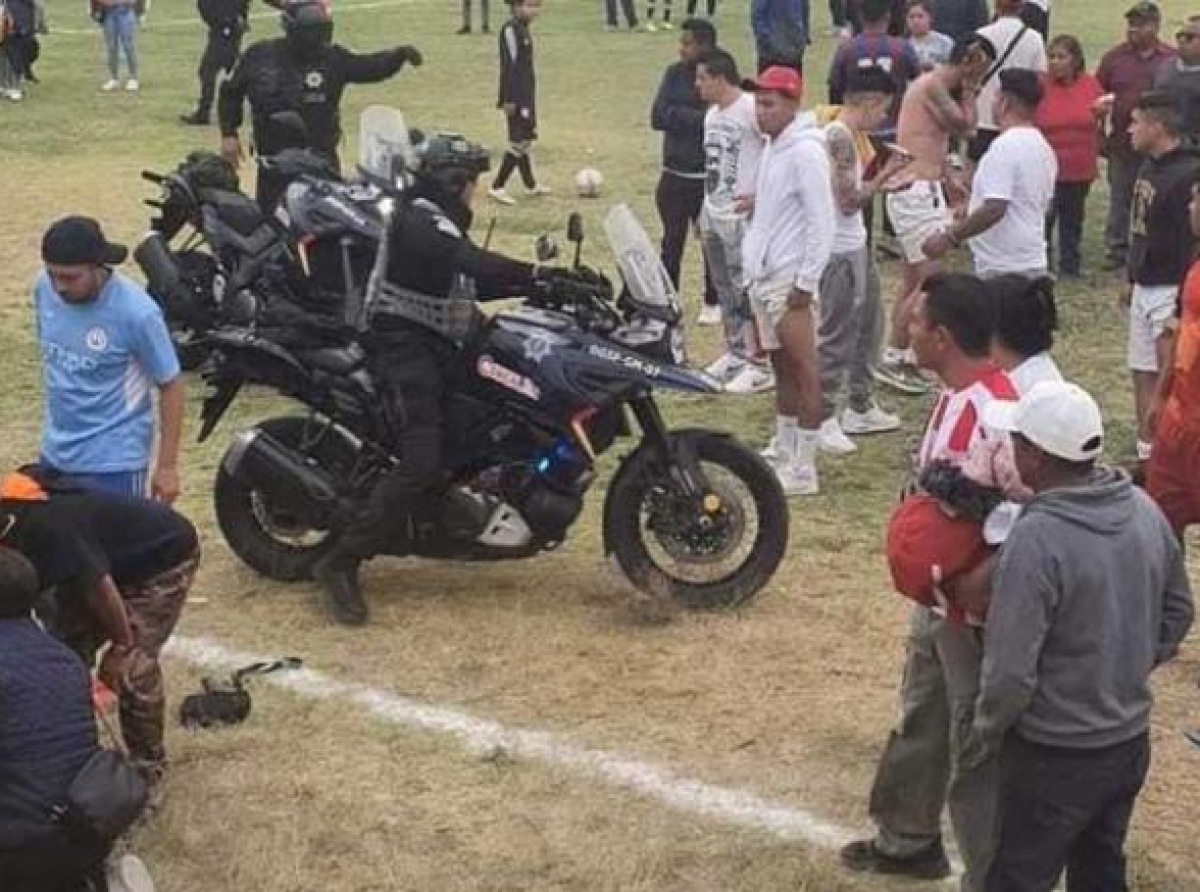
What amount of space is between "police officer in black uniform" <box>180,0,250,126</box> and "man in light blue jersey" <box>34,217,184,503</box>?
13111 mm

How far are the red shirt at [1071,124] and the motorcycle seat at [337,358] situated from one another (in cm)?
713

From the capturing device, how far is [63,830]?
4699mm

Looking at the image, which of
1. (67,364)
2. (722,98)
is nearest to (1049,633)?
(67,364)

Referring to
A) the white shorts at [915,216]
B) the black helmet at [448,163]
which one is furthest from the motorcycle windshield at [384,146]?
the white shorts at [915,216]

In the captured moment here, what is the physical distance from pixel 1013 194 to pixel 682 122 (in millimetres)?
2482

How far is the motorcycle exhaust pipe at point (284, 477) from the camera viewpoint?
7395mm

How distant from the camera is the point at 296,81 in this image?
1128 centimetres

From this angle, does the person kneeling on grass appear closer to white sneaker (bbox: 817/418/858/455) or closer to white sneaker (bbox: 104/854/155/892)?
white sneaker (bbox: 104/854/155/892)

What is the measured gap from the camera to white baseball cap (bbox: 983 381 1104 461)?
14.1ft

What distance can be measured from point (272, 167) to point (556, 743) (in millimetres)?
3712

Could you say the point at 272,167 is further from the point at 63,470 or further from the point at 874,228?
the point at 874,228

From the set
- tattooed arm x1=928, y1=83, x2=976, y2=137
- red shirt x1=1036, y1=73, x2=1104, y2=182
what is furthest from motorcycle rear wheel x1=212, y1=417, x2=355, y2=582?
red shirt x1=1036, y1=73, x2=1104, y2=182

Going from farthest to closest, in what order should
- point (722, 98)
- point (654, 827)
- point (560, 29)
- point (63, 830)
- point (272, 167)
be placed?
point (560, 29) → point (722, 98) → point (272, 167) → point (654, 827) → point (63, 830)

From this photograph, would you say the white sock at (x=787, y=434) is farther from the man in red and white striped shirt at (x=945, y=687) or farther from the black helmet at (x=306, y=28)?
the black helmet at (x=306, y=28)
